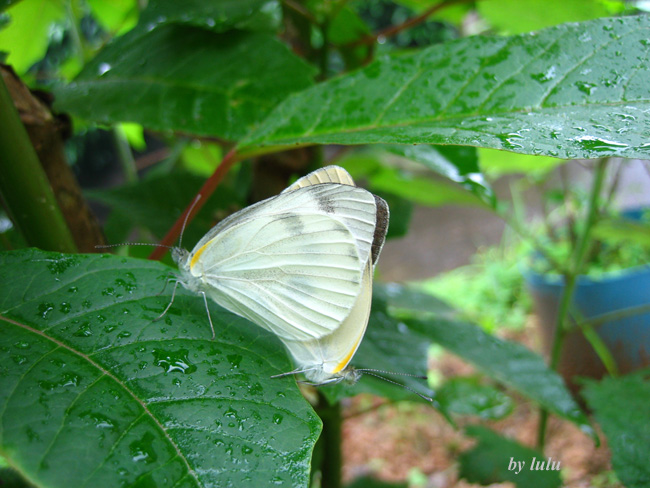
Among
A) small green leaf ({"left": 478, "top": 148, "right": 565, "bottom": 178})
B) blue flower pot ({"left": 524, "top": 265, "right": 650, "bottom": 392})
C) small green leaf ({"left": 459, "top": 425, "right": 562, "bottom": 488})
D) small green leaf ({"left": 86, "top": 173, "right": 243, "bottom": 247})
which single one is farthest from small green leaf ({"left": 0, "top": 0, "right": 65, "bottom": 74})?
blue flower pot ({"left": 524, "top": 265, "right": 650, "bottom": 392})

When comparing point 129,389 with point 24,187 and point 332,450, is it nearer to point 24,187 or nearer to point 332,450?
point 24,187

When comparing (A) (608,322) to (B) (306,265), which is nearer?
(B) (306,265)

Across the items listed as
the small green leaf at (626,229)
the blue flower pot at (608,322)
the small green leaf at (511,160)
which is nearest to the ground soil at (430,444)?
the blue flower pot at (608,322)

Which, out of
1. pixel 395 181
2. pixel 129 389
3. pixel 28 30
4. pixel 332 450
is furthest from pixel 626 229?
pixel 28 30

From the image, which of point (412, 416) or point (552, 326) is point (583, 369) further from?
point (412, 416)

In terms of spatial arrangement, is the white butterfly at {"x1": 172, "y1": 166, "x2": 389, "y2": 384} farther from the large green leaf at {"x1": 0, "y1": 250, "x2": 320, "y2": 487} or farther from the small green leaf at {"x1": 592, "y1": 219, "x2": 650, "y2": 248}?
the small green leaf at {"x1": 592, "y1": 219, "x2": 650, "y2": 248}

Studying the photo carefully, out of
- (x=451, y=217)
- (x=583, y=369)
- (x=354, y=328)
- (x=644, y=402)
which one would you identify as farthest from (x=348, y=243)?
(x=451, y=217)
